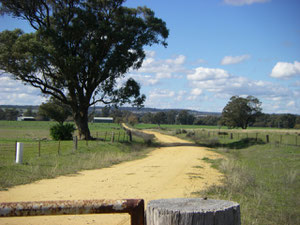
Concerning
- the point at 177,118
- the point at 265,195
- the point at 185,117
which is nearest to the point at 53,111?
the point at 265,195

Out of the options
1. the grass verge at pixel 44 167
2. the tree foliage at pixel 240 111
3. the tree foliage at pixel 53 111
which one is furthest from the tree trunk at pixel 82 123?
the tree foliage at pixel 240 111

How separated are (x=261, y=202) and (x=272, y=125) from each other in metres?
139

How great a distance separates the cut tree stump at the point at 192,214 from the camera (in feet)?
6.59

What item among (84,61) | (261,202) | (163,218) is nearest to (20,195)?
(261,202)

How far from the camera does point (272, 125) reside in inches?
5522

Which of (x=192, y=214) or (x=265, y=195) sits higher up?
(x=192, y=214)

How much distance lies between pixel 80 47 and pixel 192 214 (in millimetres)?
33286

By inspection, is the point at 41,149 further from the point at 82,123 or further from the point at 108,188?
the point at 108,188

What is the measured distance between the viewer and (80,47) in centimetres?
3359

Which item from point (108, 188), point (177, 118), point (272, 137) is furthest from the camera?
point (177, 118)

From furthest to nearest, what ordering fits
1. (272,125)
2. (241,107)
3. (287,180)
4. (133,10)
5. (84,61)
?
(272,125), (241,107), (133,10), (84,61), (287,180)

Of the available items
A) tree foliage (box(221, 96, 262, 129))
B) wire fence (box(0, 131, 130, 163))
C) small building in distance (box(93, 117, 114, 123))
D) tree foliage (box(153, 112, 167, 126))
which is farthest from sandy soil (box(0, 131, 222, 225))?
tree foliage (box(153, 112, 167, 126))

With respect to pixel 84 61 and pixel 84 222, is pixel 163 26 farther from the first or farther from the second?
pixel 84 222

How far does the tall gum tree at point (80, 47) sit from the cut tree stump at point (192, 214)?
92.9 ft
